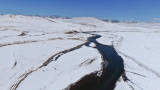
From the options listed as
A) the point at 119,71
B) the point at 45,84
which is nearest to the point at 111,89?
the point at 119,71

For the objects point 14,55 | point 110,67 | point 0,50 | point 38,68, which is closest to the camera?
point 38,68

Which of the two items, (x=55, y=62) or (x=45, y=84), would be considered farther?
(x=55, y=62)

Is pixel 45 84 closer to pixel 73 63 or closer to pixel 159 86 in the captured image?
pixel 73 63

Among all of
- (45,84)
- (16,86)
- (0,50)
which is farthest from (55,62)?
(0,50)

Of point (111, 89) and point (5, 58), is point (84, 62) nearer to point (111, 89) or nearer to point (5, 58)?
point (111, 89)

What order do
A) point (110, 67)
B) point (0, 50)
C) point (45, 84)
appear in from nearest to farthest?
point (45, 84)
point (110, 67)
point (0, 50)

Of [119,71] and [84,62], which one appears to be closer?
[119,71]

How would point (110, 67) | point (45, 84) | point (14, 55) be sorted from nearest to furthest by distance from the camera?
1. point (45, 84)
2. point (110, 67)
3. point (14, 55)

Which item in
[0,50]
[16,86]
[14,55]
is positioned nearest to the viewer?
[16,86]
